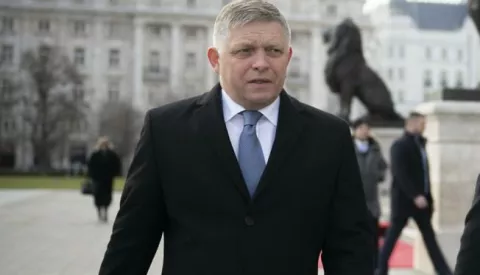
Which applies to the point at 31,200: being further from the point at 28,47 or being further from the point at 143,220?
the point at 28,47

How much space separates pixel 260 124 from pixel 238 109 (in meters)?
0.10

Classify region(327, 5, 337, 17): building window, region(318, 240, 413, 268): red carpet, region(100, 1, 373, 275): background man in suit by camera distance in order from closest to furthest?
1. region(100, 1, 373, 275): background man in suit
2. region(318, 240, 413, 268): red carpet
3. region(327, 5, 337, 17): building window

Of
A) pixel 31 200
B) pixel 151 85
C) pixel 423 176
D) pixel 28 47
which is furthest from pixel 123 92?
pixel 423 176

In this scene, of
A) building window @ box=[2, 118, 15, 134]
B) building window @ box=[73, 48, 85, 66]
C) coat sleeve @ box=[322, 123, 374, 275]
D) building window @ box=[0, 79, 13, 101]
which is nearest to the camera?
coat sleeve @ box=[322, 123, 374, 275]

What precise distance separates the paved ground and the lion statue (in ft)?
22.4

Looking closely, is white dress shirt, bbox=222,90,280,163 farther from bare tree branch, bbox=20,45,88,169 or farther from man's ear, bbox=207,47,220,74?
bare tree branch, bbox=20,45,88,169

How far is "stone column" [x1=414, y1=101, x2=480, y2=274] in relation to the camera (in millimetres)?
8148

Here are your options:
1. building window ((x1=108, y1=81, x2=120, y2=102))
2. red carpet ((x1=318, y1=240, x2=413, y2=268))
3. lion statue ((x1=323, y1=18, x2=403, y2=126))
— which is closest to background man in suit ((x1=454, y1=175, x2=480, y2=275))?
red carpet ((x1=318, y1=240, x2=413, y2=268))

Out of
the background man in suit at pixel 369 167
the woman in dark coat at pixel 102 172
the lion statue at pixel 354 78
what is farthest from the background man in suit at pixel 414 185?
the lion statue at pixel 354 78

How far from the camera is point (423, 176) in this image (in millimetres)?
Result: 7305

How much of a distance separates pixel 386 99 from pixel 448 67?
259 ft

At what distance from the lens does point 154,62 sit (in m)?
77.3

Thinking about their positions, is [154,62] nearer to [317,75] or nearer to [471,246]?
[317,75]

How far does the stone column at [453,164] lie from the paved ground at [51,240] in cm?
69
